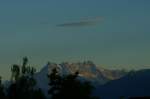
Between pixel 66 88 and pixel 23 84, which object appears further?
pixel 23 84

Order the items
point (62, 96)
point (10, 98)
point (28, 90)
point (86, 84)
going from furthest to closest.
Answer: point (28, 90), point (10, 98), point (86, 84), point (62, 96)

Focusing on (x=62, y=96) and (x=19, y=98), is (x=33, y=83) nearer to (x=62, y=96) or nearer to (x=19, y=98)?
(x=19, y=98)

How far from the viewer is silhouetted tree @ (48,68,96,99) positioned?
12700 centimetres

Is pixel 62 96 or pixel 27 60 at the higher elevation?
pixel 27 60

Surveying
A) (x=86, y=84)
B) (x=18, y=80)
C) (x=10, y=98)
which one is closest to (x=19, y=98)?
(x=10, y=98)

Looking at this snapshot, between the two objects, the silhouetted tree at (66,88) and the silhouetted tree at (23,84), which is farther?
the silhouetted tree at (23,84)

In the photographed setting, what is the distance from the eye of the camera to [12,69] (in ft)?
634

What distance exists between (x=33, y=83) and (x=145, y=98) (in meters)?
61.1

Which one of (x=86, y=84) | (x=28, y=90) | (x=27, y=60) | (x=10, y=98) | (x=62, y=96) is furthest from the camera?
(x=27, y=60)

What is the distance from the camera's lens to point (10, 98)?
165 m

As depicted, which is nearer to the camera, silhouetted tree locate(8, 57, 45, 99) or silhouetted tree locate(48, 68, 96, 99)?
silhouetted tree locate(48, 68, 96, 99)

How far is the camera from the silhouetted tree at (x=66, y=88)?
12700 centimetres

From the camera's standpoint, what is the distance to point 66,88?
12862cm

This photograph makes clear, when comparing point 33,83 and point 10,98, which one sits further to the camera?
point 33,83
